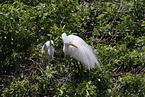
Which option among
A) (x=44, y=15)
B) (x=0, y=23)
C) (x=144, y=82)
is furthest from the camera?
(x=44, y=15)

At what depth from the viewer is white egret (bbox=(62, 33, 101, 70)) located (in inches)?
78.5

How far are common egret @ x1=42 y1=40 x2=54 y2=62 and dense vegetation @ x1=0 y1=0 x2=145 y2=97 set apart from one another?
9 centimetres

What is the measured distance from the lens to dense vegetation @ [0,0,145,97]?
2.04 meters

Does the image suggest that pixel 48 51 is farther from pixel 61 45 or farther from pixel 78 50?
pixel 78 50

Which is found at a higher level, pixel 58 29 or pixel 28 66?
pixel 58 29

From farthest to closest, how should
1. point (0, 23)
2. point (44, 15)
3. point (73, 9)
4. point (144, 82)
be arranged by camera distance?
1. point (73, 9)
2. point (44, 15)
3. point (144, 82)
4. point (0, 23)

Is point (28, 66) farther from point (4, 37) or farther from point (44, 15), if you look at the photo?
point (44, 15)

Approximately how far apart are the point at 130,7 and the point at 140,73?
0.93 m

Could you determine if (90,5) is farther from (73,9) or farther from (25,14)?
(25,14)

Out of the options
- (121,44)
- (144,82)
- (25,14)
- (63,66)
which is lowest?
(144,82)

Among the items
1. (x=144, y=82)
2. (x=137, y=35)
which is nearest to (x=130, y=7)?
(x=137, y=35)

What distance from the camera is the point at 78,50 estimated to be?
2.01m

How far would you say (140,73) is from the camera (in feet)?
7.39

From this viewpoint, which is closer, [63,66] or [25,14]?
[63,66]
